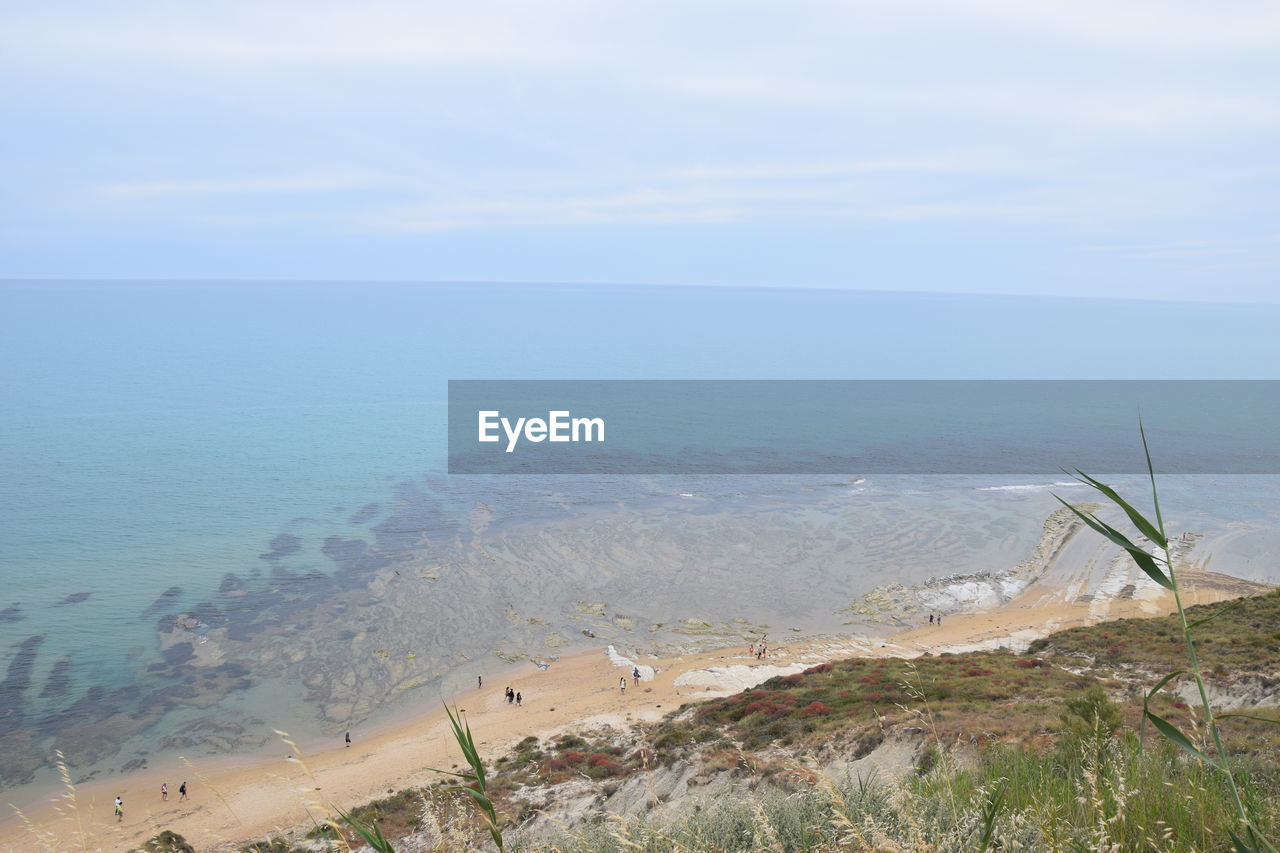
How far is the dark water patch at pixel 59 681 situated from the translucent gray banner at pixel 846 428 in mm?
34245

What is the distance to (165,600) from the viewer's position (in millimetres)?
37438

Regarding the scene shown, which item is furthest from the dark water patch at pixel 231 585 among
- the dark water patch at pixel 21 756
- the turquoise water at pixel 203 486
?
the dark water patch at pixel 21 756

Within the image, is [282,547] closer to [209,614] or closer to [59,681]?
[209,614]

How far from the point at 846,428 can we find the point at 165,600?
66.5 m

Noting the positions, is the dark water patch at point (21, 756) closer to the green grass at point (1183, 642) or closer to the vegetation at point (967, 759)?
the vegetation at point (967, 759)

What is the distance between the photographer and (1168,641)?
80.5 feet

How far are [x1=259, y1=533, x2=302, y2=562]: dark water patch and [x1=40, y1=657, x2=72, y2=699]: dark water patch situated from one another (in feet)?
41.6

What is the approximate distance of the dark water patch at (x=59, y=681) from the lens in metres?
29.2

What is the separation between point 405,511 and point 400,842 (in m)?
38.5

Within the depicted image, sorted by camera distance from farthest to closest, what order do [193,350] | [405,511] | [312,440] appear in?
[193,350]
[312,440]
[405,511]

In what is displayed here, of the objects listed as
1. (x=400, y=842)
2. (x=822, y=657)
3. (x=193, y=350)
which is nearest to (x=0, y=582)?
(x=400, y=842)

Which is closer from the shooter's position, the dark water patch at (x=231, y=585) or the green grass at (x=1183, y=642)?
the green grass at (x=1183, y=642)

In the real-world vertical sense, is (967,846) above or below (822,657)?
above

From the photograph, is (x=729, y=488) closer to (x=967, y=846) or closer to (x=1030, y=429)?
(x=1030, y=429)
